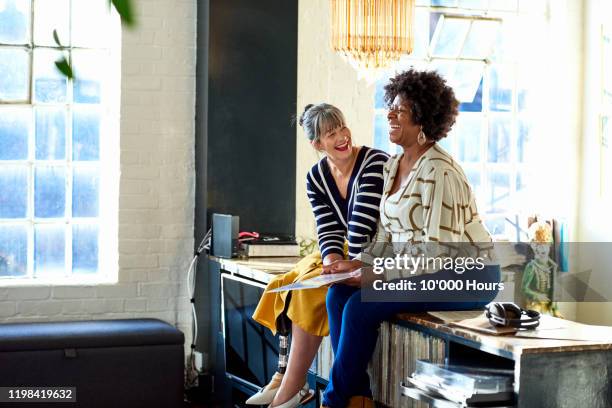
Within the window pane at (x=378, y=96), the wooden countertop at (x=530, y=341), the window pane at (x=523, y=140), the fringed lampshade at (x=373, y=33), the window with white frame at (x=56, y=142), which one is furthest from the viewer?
the window pane at (x=523, y=140)

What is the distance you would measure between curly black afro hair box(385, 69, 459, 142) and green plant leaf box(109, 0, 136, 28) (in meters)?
2.72

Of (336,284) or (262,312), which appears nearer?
(336,284)

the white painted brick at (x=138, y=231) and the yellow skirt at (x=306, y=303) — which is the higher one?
the white painted brick at (x=138, y=231)

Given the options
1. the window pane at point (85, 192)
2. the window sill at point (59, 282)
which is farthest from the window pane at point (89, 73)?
the window sill at point (59, 282)

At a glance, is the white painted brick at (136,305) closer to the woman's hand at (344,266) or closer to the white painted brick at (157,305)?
the white painted brick at (157,305)

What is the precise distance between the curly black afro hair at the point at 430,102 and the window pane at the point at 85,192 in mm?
2737

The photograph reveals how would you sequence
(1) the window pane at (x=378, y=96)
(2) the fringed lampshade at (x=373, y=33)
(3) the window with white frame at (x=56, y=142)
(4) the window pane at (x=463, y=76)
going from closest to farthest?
(2) the fringed lampshade at (x=373, y=33) → (3) the window with white frame at (x=56, y=142) → (1) the window pane at (x=378, y=96) → (4) the window pane at (x=463, y=76)

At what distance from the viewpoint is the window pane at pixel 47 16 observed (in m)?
5.25

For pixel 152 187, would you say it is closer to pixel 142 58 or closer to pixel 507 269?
pixel 142 58

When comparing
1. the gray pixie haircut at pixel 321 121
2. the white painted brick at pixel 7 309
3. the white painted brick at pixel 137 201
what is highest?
the gray pixie haircut at pixel 321 121

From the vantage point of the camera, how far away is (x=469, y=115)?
6203mm

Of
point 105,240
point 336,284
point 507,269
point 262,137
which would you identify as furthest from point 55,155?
point 507,269

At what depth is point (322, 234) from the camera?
12.3 feet

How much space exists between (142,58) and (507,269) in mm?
2799
